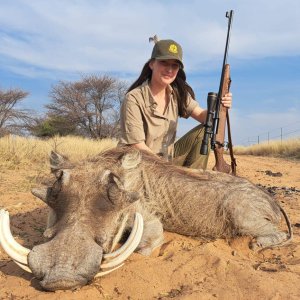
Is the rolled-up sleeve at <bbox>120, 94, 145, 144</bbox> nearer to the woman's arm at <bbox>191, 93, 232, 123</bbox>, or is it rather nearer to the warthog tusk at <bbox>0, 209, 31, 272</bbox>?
the woman's arm at <bbox>191, 93, 232, 123</bbox>

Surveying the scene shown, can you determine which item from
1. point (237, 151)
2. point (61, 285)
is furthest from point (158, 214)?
point (237, 151)

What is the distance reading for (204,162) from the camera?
201 inches

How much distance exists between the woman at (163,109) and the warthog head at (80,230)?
1345 millimetres

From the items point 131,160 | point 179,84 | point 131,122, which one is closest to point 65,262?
point 131,160

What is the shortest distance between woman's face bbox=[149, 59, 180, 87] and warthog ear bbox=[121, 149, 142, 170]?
1.24 metres

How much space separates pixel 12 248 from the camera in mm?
2455

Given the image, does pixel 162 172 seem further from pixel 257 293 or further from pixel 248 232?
pixel 257 293

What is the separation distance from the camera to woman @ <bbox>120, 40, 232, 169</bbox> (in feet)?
14.6

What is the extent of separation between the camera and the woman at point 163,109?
445cm

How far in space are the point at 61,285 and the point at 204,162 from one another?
309cm

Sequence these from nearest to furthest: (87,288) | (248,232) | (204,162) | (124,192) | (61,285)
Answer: (61,285) → (87,288) → (124,192) → (248,232) → (204,162)

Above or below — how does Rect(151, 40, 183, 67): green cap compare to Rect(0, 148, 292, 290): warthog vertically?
above

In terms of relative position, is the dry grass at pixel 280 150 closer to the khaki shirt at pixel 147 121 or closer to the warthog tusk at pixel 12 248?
the khaki shirt at pixel 147 121

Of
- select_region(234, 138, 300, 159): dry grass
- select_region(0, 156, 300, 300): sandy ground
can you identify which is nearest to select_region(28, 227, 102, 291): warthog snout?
select_region(0, 156, 300, 300): sandy ground
